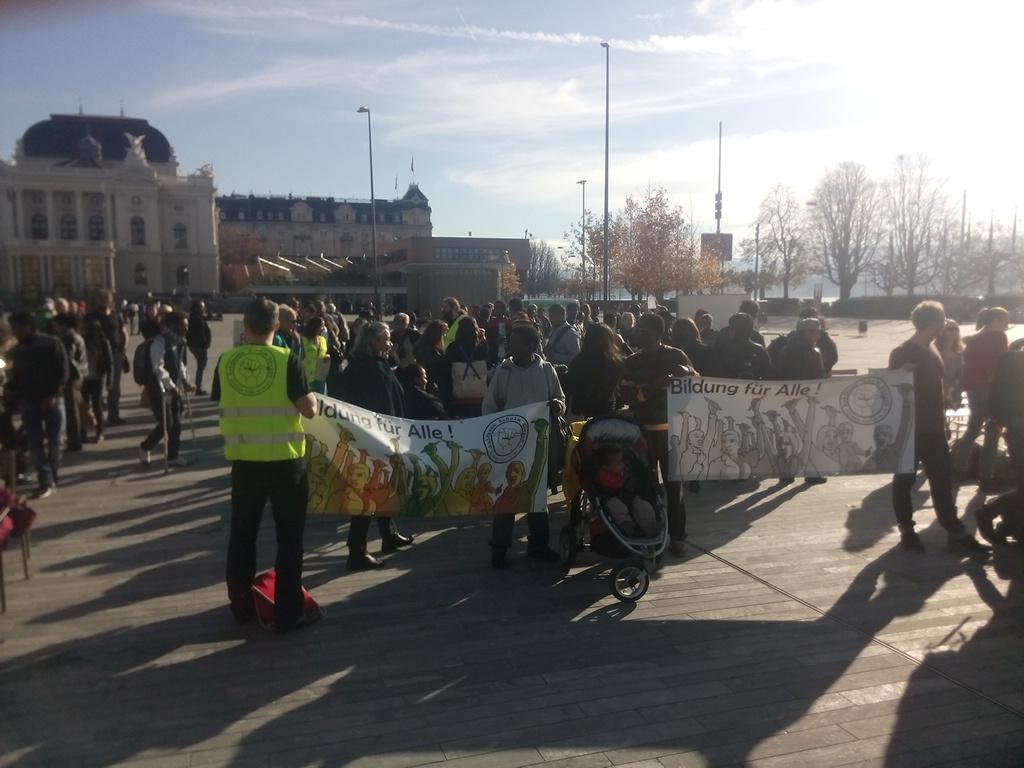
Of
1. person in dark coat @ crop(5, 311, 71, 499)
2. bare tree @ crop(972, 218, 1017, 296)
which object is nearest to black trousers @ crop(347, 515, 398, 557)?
person in dark coat @ crop(5, 311, 71, 499)

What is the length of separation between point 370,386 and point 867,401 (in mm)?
4382

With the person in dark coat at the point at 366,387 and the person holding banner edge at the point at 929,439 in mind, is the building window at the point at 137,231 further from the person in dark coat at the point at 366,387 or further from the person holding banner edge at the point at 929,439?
the person holding banner edge at the point at 929,439

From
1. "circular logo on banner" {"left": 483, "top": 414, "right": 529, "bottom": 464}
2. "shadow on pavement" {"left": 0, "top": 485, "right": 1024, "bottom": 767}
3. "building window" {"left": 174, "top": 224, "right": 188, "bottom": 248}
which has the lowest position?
"shadow on pavement" {"left": 0, "top": 485, "right": 1024, "bottom": 767}

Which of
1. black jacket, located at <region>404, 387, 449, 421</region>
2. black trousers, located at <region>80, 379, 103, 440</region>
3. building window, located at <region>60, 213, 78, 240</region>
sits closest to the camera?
black jacket, located at <region>404, 387, 449, 421</region>

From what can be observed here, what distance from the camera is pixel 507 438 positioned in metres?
6.79

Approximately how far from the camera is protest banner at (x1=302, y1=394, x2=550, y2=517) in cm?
652

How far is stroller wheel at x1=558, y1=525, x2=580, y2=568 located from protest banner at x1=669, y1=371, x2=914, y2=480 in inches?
48.8

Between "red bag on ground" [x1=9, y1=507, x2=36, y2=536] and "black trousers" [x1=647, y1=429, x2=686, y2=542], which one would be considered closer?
"red bag on ground" [x1=9, y1=507, x2=36, y2=536]

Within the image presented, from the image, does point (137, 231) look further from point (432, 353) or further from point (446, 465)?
point (446, 465)

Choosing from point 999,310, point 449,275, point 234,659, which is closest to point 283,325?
point 234,659

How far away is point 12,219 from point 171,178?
704 inches

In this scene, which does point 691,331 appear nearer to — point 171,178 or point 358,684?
point 358,684

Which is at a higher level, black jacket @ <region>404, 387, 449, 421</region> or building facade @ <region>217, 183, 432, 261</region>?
building facade @ <region>217, 183, 432, 261</region>

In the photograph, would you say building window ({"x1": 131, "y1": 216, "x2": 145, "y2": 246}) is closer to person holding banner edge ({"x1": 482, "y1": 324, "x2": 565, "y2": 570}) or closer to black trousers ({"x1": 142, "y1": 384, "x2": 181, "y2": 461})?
black trousers ({"x1": 142, "y1": 384, "x2": 181, "y2": 461})
